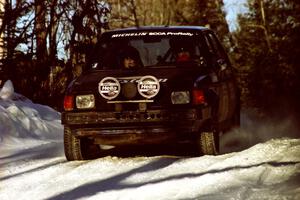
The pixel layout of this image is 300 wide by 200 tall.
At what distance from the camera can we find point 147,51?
909cm

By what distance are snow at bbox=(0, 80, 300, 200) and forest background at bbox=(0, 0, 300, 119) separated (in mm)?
1651

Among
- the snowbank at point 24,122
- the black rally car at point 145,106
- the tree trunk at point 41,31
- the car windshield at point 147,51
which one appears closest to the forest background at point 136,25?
the tree trunk at point 41,31

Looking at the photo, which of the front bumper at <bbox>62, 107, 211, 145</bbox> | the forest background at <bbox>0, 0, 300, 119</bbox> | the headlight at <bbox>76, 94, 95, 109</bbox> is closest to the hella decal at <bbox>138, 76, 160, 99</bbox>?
the front bumper at <bbox>62, 107, 211, 145</bbox>

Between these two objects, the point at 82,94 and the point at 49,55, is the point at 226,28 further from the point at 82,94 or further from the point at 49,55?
the point at 82,94

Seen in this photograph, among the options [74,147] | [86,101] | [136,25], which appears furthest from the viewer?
[136,25]

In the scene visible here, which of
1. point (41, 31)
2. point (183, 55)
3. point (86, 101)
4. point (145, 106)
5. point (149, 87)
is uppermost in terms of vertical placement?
point (41, 31)

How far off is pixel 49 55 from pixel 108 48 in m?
7.10

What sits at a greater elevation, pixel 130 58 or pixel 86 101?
pixel 130 58

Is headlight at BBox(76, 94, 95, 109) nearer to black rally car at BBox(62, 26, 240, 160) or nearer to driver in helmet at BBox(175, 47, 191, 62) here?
black rally car at BBox(62, 26, 240, 160)

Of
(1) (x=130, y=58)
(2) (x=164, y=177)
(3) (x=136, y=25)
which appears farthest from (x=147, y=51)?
(3) (x=136, y=25)

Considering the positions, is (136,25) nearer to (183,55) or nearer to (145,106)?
(183,55)

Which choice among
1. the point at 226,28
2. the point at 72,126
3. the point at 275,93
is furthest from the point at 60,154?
the point at 226,28

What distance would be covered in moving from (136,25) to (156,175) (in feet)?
71.4

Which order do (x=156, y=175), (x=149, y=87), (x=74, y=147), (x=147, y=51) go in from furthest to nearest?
1. (x=147, y=51)
2. (x=74, y=147)
3. (x=149, y=87)
4. (x=156, y=175)
